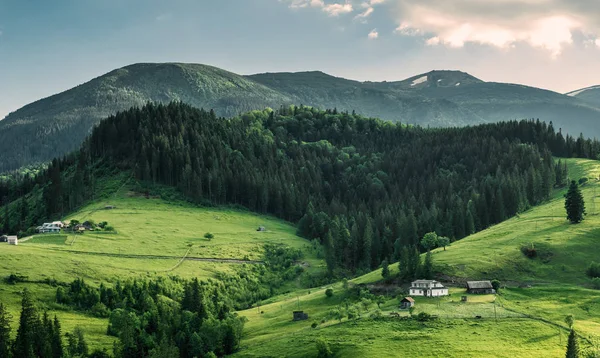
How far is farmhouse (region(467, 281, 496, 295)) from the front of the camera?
13275 cm

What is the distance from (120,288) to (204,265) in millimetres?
36781

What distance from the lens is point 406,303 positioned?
125125mm

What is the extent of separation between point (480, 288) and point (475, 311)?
46.5 feet

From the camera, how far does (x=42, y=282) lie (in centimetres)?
13900

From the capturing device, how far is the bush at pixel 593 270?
145m

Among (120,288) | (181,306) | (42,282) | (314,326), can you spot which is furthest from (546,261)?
(42,282)

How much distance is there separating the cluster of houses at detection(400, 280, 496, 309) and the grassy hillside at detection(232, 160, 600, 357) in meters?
2.34

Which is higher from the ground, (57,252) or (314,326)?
(57,252)

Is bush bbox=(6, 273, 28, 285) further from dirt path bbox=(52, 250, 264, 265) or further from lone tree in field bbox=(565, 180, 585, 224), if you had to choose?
lone tree in field bbox=(565, 180, 585, 224)

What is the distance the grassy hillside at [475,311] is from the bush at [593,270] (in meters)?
2.44

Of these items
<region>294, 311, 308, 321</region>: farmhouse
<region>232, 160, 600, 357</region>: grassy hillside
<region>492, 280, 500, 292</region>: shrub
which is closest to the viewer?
<region>232, 160, 600, 357</region>: grassy hillside

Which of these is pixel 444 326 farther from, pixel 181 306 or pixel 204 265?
pixel 204 265

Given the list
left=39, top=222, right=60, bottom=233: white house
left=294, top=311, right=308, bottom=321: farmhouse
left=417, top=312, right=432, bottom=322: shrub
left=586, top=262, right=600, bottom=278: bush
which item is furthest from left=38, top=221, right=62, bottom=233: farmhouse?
left=586, top=262, right=600, bottom=278: bush

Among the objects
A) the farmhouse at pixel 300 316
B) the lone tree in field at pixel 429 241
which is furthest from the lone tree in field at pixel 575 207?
the farmhouse at pixel 300 316
